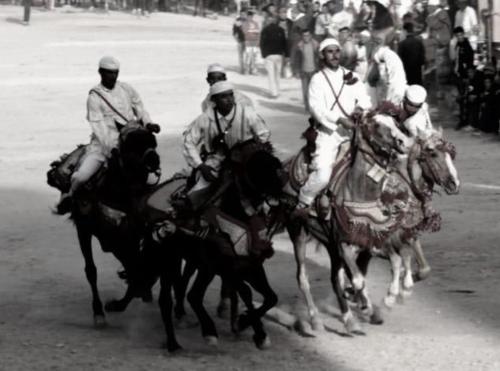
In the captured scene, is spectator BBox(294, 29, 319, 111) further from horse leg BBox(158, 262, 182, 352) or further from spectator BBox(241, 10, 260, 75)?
horse leg BBox(158, 262, 182, 352)

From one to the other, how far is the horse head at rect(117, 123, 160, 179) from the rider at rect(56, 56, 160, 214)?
0.74 meters

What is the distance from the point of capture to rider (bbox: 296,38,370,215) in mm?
14117

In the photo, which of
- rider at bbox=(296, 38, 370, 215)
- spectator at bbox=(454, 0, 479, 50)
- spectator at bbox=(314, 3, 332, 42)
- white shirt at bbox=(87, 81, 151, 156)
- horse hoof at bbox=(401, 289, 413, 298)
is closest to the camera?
rider at bbox=(296, 38, 370, 215)

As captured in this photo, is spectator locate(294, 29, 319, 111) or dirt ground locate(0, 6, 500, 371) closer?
dirt ground locate(0, 6, 500, 371)

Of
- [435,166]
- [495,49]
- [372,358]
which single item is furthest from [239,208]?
[495,49]

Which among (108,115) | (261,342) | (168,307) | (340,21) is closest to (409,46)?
(340,21)

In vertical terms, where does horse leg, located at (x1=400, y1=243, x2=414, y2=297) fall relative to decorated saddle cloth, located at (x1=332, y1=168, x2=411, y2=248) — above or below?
below

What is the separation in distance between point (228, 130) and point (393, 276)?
224 centimetres

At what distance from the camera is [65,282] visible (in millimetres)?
16984

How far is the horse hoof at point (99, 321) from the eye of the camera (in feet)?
47.4

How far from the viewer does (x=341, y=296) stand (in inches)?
543

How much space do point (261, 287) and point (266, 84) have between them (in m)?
28.8

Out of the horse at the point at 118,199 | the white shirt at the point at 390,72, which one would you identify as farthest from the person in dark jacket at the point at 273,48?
the horse at the point at 118,199

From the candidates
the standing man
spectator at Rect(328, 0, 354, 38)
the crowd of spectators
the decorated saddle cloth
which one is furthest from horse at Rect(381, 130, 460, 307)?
the standing man
